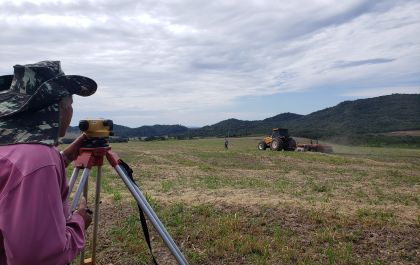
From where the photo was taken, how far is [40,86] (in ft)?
7.00

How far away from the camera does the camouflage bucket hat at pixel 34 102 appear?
201 centimetres

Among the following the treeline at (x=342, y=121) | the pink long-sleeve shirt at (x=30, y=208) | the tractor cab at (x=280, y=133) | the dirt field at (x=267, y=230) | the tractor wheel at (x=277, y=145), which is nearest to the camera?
the pink long-sleeve shirt at (x=30, y=208)


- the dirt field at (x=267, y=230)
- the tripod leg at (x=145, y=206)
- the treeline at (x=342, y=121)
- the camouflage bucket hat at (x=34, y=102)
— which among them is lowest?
the dirt field at (x=267, y=230)

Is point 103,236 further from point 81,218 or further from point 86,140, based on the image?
point 81,218

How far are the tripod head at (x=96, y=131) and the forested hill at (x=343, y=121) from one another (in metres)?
92.0

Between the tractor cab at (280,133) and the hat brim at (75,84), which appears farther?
the tractor cab at (280,133)

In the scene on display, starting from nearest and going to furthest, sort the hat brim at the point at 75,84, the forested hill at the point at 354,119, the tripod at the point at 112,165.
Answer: the hat brim at the point at 75,84 → the tripod at the point at 112,165 → the forested hill at the point at 354,119

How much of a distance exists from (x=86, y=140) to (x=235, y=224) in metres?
4.11

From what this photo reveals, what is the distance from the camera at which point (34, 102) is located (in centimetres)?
206

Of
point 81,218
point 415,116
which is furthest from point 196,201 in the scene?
point 415,116

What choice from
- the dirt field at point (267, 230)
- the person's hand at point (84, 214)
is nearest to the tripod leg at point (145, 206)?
the person's hand at point (84, 214)

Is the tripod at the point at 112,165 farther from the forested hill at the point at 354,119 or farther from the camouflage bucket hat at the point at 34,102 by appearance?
the forested hill at the point at 354,119

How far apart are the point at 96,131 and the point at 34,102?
95cm

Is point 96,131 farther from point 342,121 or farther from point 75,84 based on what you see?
point 342,121
